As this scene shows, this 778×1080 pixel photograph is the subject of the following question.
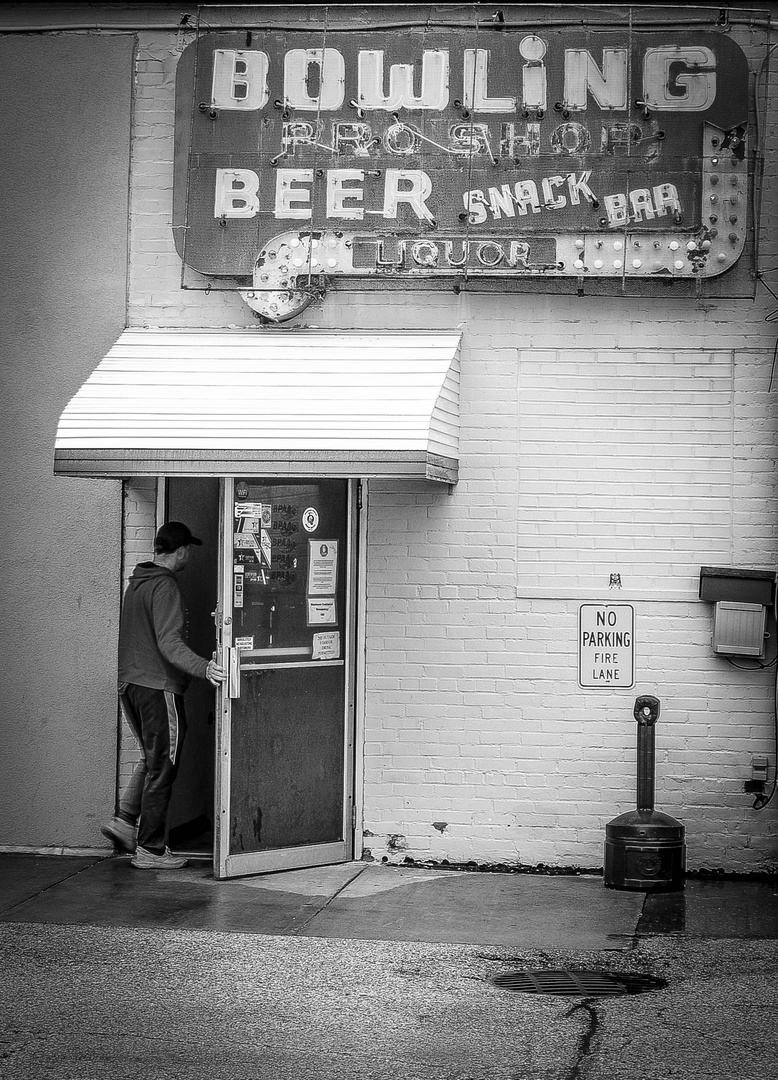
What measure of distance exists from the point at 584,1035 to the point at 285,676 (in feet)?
11.4

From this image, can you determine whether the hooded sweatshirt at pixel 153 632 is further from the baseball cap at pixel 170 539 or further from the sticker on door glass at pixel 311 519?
the sticker on door glass at pixel 311 519

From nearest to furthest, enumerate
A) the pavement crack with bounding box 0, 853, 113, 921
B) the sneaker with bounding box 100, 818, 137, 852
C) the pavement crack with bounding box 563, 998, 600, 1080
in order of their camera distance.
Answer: the pavement crack with bounding box 563, 998, 600, 1080, the pavement crack with bounding box 0, 853, 113, 921, the sneaker with bounding box 100, 818, 137, 852

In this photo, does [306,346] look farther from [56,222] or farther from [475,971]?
[475,971]

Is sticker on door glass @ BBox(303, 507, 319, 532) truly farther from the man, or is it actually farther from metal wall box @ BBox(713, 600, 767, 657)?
metal wall box @ BBox(713, 600, 767, 657)

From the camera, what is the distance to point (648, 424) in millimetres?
8562

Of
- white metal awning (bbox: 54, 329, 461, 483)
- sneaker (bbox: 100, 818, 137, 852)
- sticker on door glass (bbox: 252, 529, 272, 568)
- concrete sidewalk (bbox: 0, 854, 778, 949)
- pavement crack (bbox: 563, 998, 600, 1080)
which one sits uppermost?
white metal awning (bbox: 54, 329, 461, 483)

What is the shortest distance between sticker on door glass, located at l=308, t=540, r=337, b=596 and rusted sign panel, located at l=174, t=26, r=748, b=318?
1.66 meters

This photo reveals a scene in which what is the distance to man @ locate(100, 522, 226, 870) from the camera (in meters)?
8.35

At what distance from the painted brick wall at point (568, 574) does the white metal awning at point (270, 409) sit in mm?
502

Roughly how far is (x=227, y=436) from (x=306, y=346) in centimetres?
107

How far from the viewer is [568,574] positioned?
8570 mm

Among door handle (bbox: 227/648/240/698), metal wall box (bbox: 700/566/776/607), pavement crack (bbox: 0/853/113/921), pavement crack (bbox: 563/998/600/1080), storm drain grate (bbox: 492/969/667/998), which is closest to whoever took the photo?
pavement crack (bbox: 563/998/600/1080)

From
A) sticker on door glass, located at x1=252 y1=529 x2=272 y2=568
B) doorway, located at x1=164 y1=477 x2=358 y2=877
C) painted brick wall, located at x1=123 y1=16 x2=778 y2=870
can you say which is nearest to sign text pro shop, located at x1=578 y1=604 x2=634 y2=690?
painted brick wall, located at x1=123 y1=16 x2=778 y2=870

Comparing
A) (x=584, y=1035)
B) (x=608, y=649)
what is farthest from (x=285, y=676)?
(x=584, y=1035)
